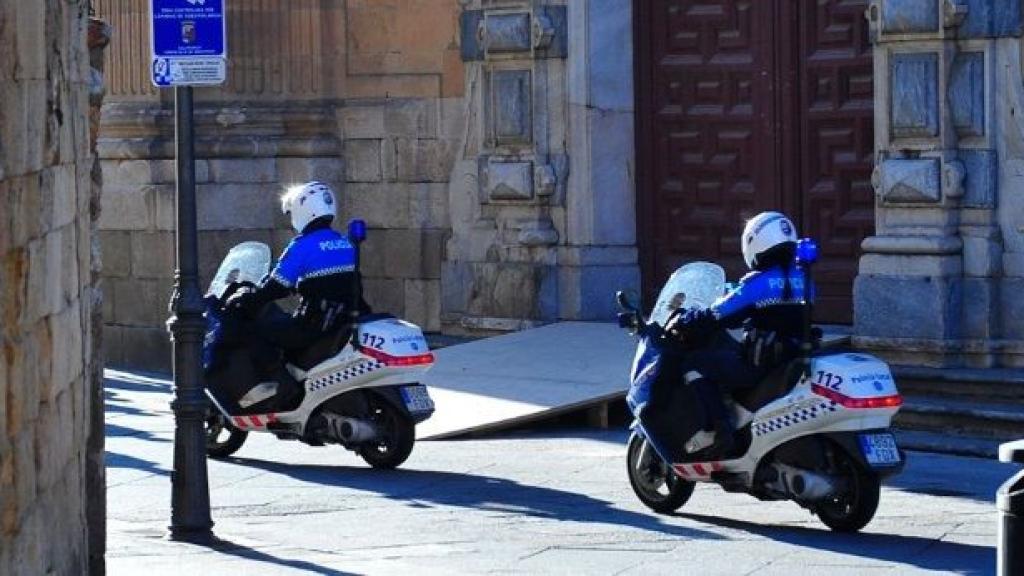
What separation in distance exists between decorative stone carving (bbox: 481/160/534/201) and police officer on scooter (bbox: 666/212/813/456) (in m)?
6.39

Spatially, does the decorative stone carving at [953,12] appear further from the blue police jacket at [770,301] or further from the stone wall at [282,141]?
the stone wall at [282,141]

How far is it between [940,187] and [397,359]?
3.73 m

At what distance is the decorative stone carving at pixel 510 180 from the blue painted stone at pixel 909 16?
11.6ft

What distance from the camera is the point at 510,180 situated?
61.6 feet

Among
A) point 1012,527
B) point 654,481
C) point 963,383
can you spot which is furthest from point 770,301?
point 1012,527

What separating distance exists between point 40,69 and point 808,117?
10111 millimetres

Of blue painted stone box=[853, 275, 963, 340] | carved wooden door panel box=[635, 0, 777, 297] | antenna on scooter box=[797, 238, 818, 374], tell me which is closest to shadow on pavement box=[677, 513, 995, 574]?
antenna on scooter box=[797, 238, 818, 374]

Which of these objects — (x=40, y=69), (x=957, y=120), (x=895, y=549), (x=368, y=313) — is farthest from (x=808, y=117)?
(x=40, y=69)

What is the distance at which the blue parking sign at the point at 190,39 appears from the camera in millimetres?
11992

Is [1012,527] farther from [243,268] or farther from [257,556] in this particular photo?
[243,268]

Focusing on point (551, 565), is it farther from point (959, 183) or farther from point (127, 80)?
point (127, 80)

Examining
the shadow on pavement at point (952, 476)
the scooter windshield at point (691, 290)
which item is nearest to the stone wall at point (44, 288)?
the scooter windshield at point (691, 290)

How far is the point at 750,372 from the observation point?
12.2m

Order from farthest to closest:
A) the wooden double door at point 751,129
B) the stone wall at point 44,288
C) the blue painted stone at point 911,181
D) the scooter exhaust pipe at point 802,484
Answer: the wooden double door at point 751,129, the blue painted stone at point 911,181, the scooter exhaust pipe at point 802,484, the stone wall at point 44,288
